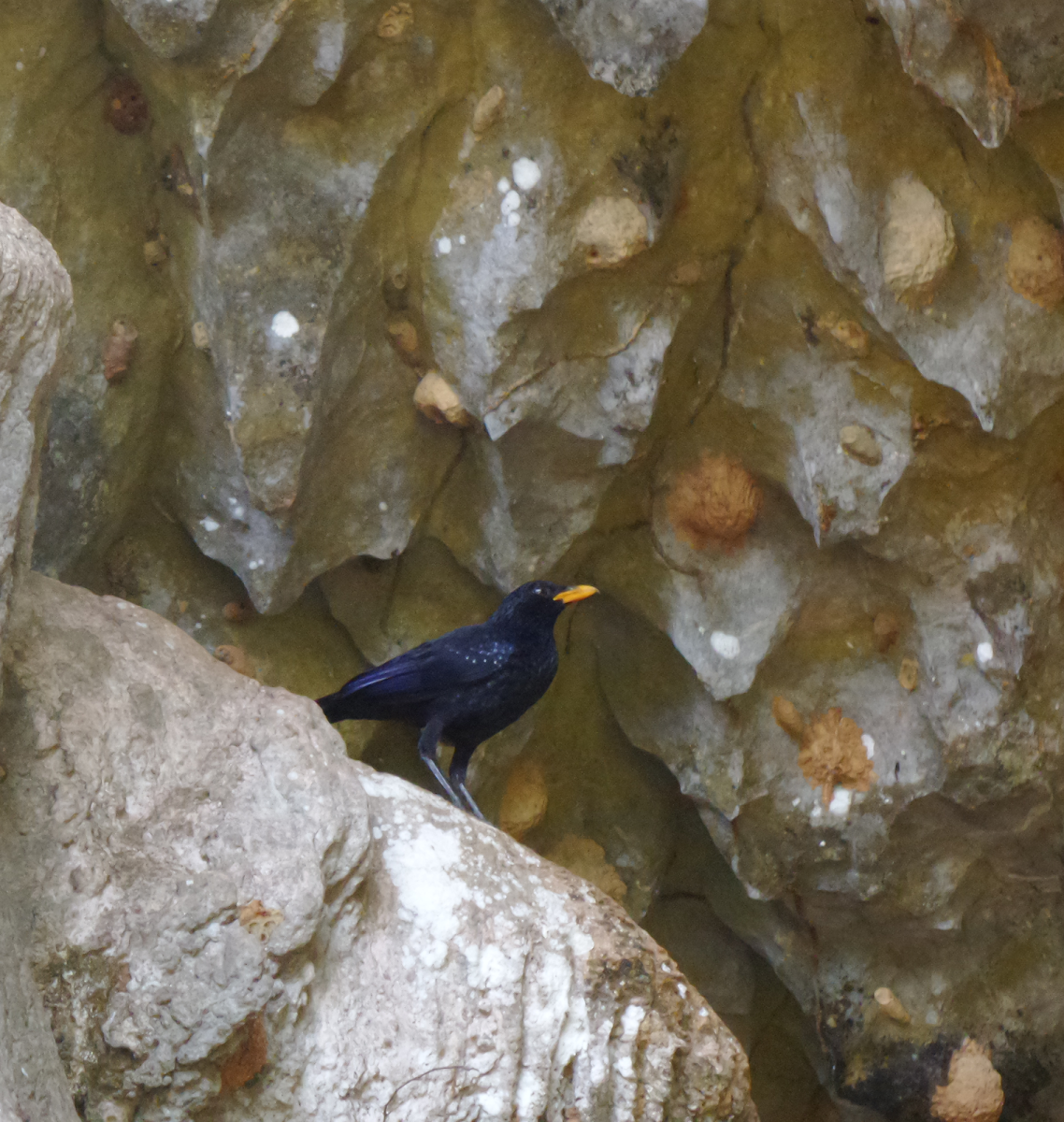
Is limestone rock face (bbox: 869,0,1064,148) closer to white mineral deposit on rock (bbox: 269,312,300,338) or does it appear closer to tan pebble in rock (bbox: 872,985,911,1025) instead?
white mineral deposit on rock (bbox: 269,312,300,338)

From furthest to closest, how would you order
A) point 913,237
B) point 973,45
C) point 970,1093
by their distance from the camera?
point 970,1093 < point 913,237 < point 973,45

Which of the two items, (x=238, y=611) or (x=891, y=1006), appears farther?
(x=891, y=1006)

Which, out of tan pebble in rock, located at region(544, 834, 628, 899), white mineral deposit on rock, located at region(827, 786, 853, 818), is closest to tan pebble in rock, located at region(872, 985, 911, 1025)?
white mineral deposit on rock, located at region(827, 786, 853, 818)

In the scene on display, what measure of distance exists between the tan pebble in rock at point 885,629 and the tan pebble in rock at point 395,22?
2426 mm

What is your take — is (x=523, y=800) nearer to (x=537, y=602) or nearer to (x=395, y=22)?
(x=537, y=602)

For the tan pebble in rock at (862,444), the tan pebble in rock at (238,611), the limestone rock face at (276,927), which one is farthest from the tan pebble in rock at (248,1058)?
the tan pebble in rock at (862,444)

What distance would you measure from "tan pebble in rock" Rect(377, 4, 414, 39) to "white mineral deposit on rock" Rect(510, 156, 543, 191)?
1.62 ft

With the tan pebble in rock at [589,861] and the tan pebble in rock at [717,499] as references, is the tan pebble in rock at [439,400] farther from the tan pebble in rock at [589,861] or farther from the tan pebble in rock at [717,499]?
the tan pebble in rock at [589,861]

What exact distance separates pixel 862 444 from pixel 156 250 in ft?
7.49

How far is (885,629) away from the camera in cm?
441

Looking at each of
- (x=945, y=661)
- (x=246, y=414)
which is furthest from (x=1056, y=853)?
(x=246, y=414)

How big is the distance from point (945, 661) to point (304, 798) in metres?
2.37

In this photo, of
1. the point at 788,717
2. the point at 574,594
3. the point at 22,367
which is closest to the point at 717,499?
the point at 574,594

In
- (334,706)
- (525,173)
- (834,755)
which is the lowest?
(334,706)
